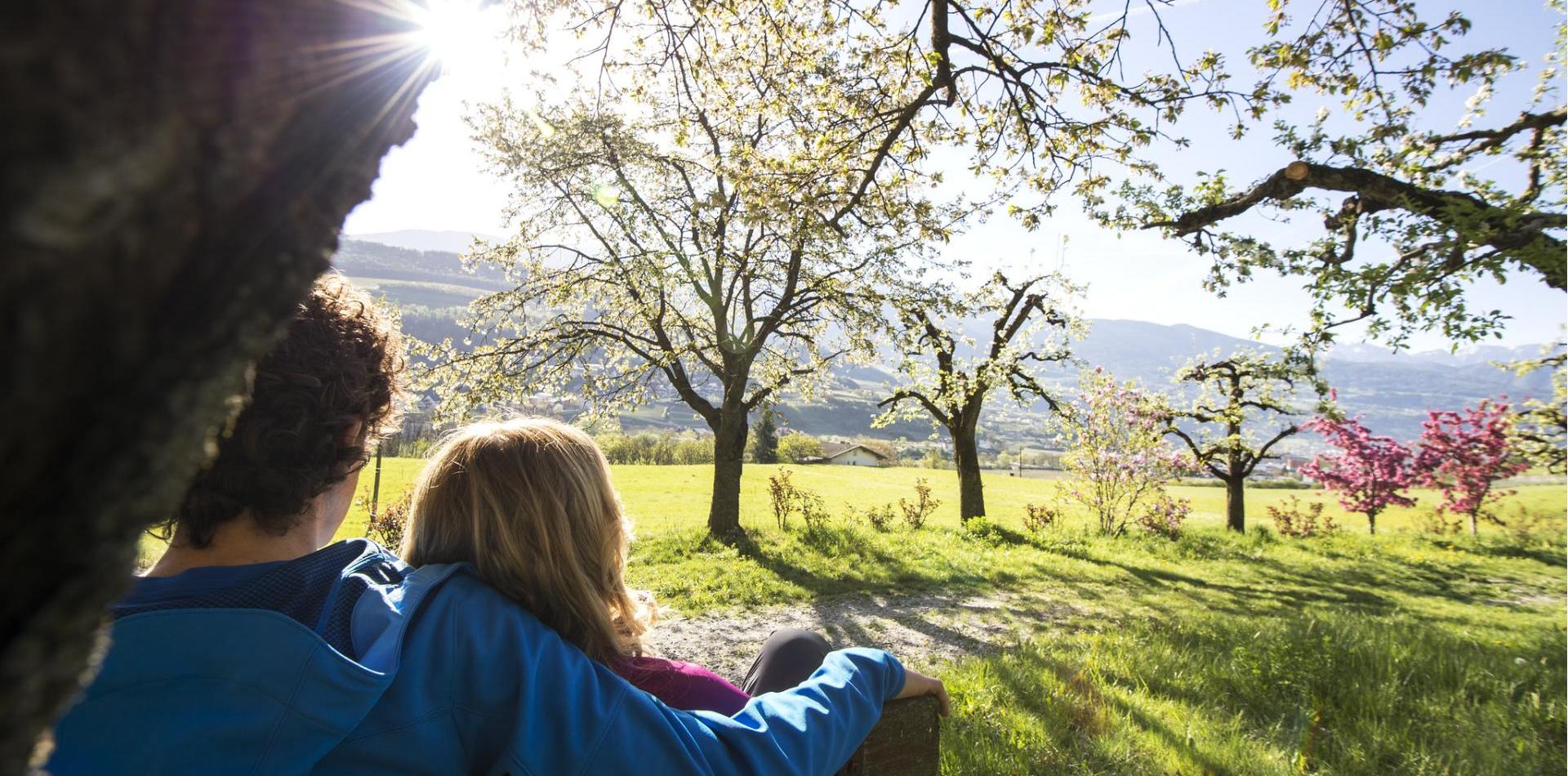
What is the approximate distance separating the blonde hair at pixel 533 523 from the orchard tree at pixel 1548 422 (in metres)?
12.6

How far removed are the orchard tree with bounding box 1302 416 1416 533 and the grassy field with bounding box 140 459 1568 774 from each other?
1.37 meters

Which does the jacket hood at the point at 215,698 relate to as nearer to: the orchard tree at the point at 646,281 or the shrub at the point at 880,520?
the orchard tree at the point at 646,281

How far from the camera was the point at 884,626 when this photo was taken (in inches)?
381

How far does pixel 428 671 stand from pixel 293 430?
584 millimetres

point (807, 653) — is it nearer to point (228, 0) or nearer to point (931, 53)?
point (228, 0)

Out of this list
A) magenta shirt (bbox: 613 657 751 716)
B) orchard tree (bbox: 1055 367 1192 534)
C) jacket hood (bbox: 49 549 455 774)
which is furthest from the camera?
orchard tree (bbox: 1055 367 1192 534)

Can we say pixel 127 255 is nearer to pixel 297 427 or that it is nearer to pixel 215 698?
pixel 215 698

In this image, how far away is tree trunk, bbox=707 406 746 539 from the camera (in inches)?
593

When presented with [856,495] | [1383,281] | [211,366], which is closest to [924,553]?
[1383,281]

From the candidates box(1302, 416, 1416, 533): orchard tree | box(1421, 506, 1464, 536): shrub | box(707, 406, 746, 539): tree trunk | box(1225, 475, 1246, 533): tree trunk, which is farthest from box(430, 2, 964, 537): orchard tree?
box(1421, 506, 1464, 536): shrub

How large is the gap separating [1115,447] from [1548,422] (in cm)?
743

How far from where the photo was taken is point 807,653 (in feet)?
7.79

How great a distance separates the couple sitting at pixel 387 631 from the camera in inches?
48.0

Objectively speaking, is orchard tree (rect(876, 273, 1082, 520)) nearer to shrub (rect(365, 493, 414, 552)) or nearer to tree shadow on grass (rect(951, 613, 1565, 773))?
tree shadow on grass (rect(951, 613, 1565, 773))
